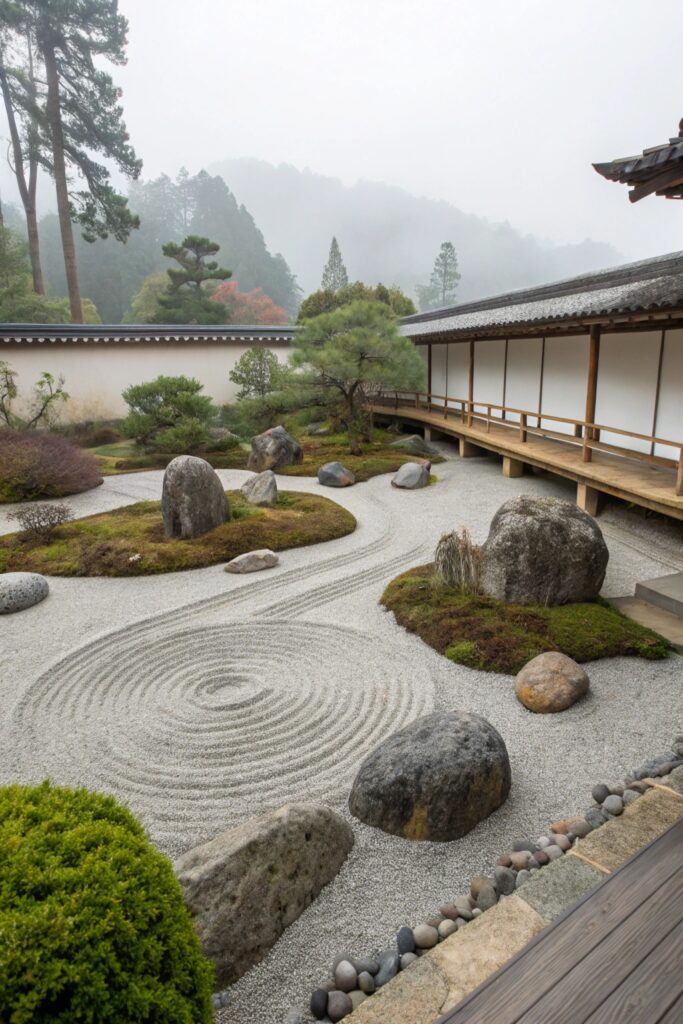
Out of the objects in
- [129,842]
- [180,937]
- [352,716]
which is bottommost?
[352,716]

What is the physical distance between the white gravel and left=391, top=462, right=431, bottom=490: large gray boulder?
4693mm

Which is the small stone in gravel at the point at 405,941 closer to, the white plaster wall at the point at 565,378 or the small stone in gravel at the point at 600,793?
the small stone in gravel at the point at 600,793

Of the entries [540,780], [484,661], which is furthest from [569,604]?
[540,780]

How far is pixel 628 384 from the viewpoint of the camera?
1095cm

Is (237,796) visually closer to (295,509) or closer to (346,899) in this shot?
(346,899)

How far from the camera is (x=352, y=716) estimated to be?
5383 mm

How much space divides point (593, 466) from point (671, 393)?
165 cm

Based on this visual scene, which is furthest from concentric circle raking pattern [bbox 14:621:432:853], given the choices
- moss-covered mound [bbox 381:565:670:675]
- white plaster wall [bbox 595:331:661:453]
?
white plaster wall [bbox 595:331:661:453]

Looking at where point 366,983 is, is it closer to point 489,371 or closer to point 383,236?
point 489,371

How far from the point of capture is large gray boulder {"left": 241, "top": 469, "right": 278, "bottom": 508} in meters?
11.9

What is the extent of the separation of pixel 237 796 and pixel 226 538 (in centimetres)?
571

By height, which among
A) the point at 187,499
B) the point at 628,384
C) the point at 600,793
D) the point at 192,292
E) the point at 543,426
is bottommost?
the point at 600,793

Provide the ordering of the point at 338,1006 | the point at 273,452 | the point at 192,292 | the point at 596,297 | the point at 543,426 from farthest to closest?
the point at 192,292 → the point at 273,452 → the point at 543,426 → the point at 596,297 → the point at 338,1006

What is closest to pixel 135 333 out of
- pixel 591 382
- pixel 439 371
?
pixel 439 371
